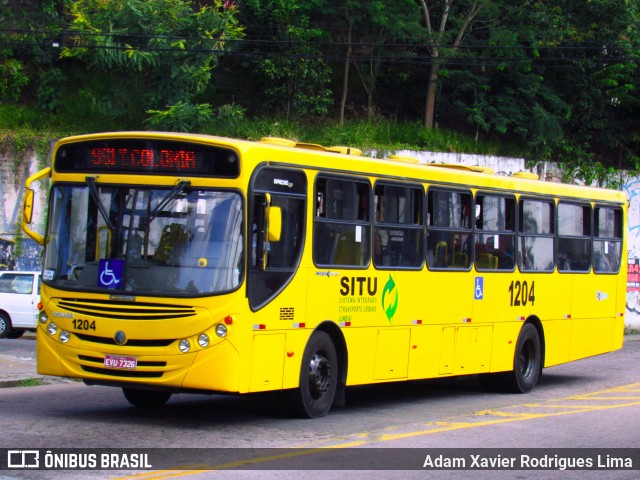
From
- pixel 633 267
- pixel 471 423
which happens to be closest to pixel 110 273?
pixel 471 423

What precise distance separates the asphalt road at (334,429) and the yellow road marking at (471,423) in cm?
1

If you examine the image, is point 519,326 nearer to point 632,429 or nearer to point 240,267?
point 632,429

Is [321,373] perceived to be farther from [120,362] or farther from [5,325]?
[5,325]

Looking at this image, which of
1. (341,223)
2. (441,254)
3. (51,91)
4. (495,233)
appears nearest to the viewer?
(341,223)

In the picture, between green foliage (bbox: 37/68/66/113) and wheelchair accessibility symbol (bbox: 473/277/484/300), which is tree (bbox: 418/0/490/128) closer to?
green foliage (bbox: 37/68/66/113)

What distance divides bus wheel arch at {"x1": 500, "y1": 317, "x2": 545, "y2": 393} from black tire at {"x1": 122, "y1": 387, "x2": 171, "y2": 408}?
20.2 ft

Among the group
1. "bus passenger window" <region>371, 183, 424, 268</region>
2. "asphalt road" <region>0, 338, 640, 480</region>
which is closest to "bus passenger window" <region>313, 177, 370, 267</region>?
"bus passenger window" <region>371, 183, 424, 268</region>

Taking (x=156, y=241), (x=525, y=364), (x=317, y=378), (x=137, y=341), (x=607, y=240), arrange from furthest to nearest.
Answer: (x=607, y=240), (x=525, y=364), (x=317, y=378), (x=156, y=241), (x=137, y=341)

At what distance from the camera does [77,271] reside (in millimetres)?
11289

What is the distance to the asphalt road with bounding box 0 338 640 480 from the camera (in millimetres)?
9117

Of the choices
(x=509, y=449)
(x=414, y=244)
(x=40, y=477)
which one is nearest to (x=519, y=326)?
(x=414, y=244)

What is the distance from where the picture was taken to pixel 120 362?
1088 centimetres

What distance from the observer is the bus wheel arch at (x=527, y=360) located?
16.5 m

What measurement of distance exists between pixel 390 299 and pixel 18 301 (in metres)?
15.2
